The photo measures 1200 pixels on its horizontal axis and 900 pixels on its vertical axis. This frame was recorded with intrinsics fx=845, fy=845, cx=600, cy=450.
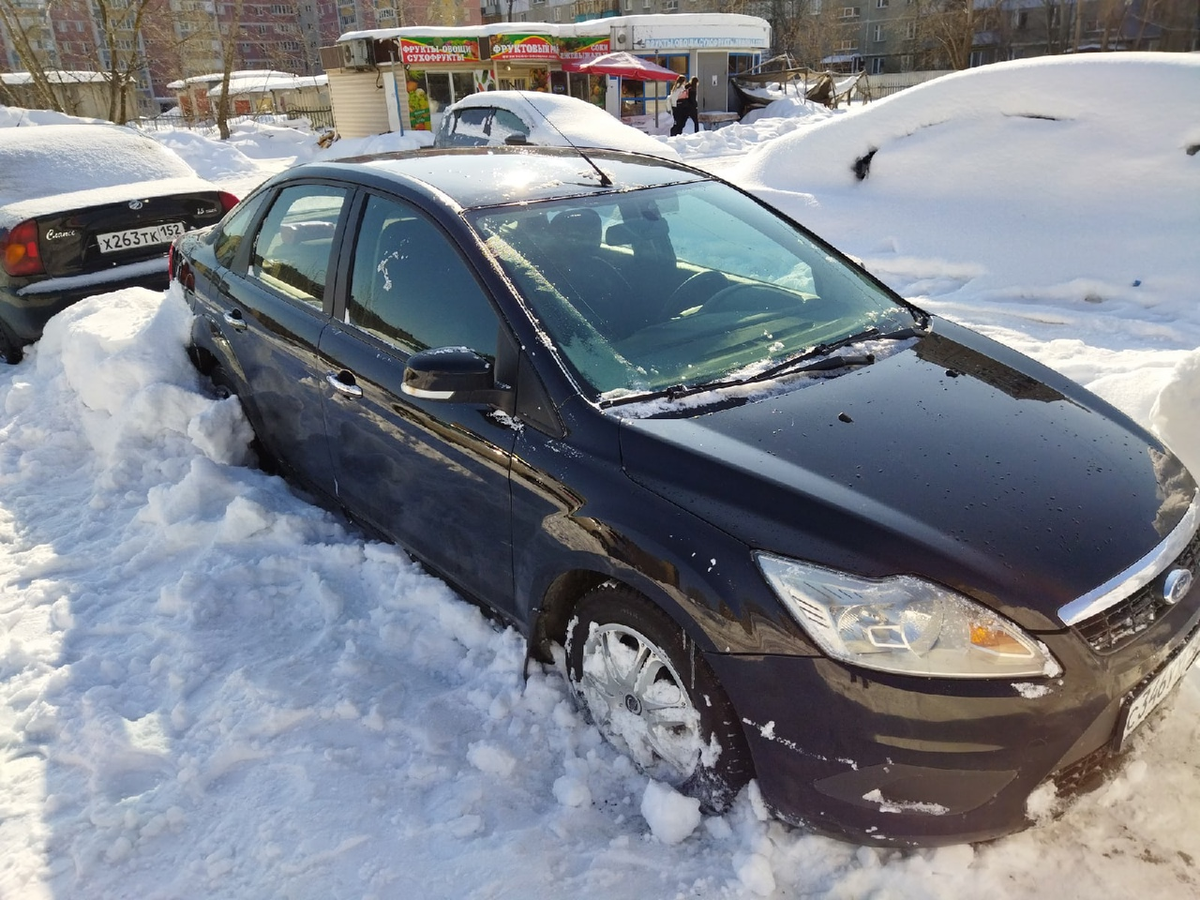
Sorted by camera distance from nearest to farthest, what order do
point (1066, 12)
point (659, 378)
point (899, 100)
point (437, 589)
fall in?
point (659, 378) → point (437, 589) → point (899, 100) → point (1066, 12)

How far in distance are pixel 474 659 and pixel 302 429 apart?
1.29m

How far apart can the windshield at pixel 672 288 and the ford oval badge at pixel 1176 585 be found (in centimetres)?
111

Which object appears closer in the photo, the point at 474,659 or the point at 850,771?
the point at 850,771

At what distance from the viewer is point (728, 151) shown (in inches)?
731

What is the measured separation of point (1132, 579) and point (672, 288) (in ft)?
5.01

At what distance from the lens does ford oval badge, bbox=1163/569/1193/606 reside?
189cm

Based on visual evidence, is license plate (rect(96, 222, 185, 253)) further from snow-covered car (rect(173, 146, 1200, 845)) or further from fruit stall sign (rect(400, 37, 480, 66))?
fruit stall sign (rect(400, 37, 480, 66))

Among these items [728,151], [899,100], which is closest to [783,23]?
[728,151]

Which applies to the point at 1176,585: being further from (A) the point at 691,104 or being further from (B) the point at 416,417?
(A) the point at 691,104

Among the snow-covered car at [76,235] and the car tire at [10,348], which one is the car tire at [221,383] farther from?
the car tire at [10,348]

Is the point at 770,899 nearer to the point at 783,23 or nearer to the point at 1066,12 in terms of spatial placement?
the point at 1066,12

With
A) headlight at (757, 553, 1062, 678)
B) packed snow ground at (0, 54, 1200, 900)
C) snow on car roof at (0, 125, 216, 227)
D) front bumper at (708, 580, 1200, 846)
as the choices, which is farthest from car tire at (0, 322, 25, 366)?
headlight at (757, 553, 1062, 678)

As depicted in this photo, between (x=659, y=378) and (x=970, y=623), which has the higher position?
(x=659, y=378)

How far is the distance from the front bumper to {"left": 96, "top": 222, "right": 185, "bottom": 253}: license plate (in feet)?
19.1
